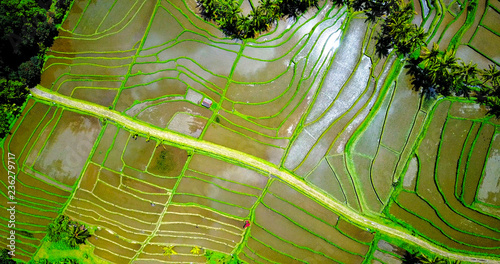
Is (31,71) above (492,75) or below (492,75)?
below

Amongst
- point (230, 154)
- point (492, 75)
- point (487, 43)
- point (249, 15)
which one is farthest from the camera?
point (230, 154)

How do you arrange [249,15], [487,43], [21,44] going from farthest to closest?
[487,43] < [249,15] < [21,44]

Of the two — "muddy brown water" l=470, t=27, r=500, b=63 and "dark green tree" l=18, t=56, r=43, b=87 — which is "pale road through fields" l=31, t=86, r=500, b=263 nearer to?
"dark green tree" l=18, t=56, r=43, b=87

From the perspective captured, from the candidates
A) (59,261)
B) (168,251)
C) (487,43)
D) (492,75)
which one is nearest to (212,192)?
(168,251)

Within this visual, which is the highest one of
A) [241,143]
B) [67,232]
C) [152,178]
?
[241,143]

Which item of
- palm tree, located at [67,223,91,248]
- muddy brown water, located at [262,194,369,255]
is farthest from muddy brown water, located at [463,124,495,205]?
palm tree, located at [67,223,91,248]

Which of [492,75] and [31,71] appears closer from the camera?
[492,75]

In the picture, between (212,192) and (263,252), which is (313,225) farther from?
(212,192)
